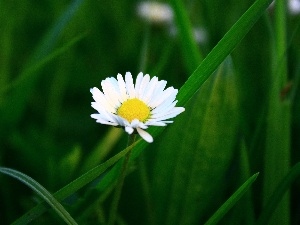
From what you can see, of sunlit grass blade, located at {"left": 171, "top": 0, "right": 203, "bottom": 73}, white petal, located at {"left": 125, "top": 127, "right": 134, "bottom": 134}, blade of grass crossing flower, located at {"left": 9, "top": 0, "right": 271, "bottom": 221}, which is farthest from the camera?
sunlit grass blade, located at {"left": 171, "top": 0, "right": 203, "bottom": 73}

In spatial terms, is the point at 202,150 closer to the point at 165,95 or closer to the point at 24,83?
the point at 165,95

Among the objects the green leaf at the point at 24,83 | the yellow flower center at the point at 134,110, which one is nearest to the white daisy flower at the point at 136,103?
the yellow flower center at the point at 134,110

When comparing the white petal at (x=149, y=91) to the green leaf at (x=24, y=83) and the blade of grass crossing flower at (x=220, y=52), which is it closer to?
the blade of grass crossing flower at (x=220, y=52)

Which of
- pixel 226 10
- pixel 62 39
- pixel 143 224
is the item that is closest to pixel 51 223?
pixel 143 224

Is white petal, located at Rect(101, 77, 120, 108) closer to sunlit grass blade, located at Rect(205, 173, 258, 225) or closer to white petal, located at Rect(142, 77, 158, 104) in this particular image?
white petal, located at Rect(142, 77, 158, 104)

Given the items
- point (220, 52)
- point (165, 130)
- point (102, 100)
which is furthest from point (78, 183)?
point (165, 130)

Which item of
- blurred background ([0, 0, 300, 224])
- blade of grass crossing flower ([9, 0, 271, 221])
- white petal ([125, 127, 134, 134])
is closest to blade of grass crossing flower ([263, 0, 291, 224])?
blurred background ([0, 0, 300, 224])
